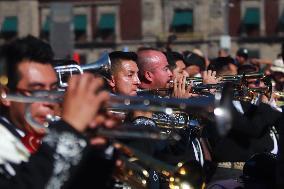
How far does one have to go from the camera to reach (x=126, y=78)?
235 inches

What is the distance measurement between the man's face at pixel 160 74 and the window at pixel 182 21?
42.0 metres

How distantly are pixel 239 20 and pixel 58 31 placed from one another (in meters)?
34.6

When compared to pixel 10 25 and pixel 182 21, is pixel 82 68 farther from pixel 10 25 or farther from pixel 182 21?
pixel 10 25

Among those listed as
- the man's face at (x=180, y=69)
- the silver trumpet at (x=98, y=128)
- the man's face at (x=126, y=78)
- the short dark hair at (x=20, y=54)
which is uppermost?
the short dark hair at (x=20, y=54)

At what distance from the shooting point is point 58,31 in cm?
1577

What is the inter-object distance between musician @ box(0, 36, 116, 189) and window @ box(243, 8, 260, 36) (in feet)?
151

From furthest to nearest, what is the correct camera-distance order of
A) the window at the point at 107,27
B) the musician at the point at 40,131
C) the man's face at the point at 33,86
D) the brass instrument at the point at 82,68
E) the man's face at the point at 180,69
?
the window at the point at 107,27 < the man's face at the point at 180,69 < the brass instrument at the point at 82,68 < the man's face at the point at 33,86 < the musician at the point at 40,131

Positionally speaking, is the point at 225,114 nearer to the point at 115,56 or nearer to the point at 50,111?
the point at 50,111

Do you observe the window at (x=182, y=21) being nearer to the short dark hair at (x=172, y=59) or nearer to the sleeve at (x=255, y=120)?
the short dark hair at (x=172, y=59)

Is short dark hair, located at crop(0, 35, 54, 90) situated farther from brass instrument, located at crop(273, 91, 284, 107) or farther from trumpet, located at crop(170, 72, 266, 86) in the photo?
brass instrument, located at crop(273, 91, 284, 107)

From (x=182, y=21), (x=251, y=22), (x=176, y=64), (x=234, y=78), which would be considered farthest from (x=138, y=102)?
(x=251, y=22)

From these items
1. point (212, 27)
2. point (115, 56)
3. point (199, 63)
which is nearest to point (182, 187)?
point (115, 56)

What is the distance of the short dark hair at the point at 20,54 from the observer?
3125 millimetres

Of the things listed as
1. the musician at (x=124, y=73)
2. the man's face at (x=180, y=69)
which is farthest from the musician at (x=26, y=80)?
the man's face at (x=180, y=69)
